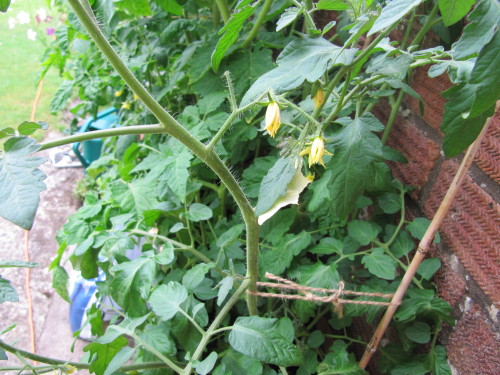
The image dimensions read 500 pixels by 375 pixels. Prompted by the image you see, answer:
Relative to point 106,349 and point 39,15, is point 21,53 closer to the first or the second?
point 39,15

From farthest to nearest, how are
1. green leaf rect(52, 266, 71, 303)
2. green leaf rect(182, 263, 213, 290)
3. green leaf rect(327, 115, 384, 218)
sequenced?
1. green leaf rect(52, 266, 71, 303)
2. green leaf rect(182, 263, 213, 290)
3. green leaf rect(327, 115, 384, 218)

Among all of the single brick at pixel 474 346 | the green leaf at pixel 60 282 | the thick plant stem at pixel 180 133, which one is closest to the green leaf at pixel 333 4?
the thick plant stem at pixel 180 133

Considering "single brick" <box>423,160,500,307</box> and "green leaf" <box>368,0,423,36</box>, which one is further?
"single brick" <box>423,160,500,307</box>

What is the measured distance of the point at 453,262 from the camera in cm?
73

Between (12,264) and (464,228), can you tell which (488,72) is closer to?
(464,228)

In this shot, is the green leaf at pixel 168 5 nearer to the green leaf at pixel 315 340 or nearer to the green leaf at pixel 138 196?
the green leaf at pixel 138 196

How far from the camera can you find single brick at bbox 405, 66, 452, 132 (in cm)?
75

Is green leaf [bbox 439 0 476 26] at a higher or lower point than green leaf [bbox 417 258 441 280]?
higher

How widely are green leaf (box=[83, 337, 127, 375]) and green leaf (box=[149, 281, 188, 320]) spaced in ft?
0.31

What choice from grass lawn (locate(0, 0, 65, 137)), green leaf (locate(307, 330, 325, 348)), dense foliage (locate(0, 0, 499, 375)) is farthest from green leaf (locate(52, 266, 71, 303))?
grass lawn (locate(0, 0, 65, 137))

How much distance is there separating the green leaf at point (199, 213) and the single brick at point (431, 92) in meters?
0.48

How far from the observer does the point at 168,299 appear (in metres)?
0.71

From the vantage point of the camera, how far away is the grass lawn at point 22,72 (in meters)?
2.82

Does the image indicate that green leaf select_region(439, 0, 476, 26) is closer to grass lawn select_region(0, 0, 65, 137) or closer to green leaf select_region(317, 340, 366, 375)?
green leaf select_region(317, 340, 366, 375)
